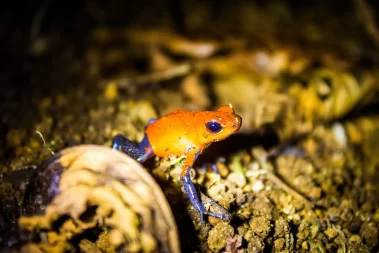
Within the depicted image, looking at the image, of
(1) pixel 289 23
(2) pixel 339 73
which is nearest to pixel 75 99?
(2) pixel 339 73

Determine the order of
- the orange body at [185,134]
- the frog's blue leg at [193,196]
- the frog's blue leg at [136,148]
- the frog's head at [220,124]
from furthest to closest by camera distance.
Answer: the frog's blue leg at [136,148], the orange body at [185,134], the frog's head at [220,124], the frog's blue leg at [193,196]

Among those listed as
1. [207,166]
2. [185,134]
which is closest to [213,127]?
[185,134]

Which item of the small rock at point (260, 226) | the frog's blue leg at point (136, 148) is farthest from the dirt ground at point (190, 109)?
the frog's blue leg at point (136, 148)

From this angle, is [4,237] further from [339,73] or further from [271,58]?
[339,73]

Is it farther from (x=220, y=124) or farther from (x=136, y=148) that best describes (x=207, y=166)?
(x=136, y=148)

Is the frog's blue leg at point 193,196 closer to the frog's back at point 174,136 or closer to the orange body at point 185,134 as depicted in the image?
the orange body at point 185,134

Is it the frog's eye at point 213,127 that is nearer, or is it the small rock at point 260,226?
the small rock at point 260,226

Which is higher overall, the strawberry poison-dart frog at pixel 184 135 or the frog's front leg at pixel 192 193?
the strawberry poison-dart frog at pixel 184 135

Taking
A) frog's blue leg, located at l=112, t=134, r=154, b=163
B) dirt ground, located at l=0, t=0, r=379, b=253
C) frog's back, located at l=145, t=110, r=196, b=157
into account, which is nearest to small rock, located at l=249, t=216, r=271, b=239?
dirt ground, located at l=0, t=0, r=379, b=253
